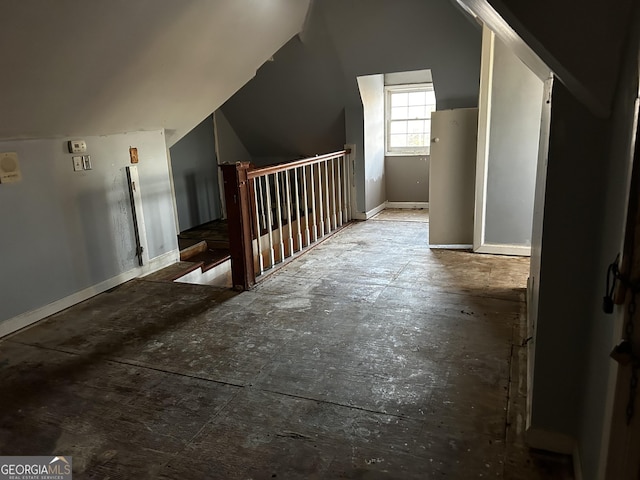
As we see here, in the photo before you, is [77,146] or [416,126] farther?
[416,126]

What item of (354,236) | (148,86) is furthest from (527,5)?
(354,236)

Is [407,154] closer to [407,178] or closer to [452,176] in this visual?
[407,178]

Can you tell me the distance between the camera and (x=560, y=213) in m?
1.58

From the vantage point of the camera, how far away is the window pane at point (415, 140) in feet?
21.9

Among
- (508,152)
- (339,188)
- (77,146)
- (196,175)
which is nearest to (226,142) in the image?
(196,175)

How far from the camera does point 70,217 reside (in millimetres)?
3377

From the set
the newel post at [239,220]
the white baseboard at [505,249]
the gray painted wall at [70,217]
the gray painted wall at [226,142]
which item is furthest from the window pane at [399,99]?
the newel post at [239,220]

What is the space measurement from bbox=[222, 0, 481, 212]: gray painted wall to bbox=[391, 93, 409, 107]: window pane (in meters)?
1.16

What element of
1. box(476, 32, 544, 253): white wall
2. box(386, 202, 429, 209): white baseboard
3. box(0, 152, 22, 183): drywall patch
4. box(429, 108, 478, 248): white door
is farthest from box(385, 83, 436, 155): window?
box(0, 152, 22, 183): drywall patch

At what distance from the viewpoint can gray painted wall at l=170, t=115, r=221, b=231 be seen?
→ 6.10 m

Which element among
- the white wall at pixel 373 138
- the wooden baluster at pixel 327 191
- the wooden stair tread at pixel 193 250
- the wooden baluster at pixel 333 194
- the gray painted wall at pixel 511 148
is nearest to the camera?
the gray painted wall at pixel 511 148

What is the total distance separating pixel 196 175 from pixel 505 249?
419cm

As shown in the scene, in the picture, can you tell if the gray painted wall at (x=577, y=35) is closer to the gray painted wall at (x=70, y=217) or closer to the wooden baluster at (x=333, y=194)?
the gray painted wall at (x=70, y=217)

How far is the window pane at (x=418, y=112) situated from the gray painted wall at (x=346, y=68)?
125 cm
